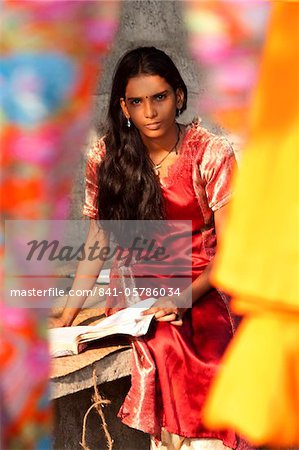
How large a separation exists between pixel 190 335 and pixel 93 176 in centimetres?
55

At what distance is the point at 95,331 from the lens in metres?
3.15

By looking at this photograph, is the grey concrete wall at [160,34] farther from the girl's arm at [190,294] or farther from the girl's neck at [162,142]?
the girl's arm at [190,294]

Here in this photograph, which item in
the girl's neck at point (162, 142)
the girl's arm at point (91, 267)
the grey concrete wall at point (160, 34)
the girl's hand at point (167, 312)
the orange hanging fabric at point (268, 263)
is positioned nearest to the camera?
the orange hanging fabric at point (268, 263)

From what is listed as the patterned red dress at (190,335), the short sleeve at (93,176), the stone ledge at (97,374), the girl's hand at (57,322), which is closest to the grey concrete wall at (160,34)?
the short sleeve at (93,176)

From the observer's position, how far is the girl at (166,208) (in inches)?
122

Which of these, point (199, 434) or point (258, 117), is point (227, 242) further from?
point (199, 434)

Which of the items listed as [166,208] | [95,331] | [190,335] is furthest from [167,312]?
[166,208]

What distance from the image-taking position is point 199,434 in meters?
3.08

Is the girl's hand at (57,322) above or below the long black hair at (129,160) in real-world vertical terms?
below

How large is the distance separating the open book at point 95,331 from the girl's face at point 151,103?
1.61 feet

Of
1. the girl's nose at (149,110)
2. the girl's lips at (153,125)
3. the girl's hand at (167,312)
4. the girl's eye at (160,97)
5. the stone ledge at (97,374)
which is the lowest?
the stone ledge at (97,374)

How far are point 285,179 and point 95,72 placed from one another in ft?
2.33

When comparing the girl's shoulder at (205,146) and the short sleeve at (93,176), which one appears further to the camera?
the short sleeve at (93,176)

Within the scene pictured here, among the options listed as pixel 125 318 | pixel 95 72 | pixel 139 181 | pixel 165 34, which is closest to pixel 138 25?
pixel 165 34
